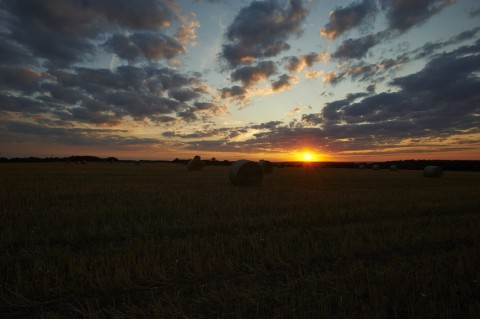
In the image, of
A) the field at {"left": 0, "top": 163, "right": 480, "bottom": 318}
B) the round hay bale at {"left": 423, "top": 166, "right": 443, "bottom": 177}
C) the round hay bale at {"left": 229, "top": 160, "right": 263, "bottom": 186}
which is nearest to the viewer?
the field at {"left": 0, "top": 163, "right": 480, "bottom": 318}

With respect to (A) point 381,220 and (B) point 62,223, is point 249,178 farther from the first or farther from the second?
(B) point 62,223

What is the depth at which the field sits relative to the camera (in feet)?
12.6

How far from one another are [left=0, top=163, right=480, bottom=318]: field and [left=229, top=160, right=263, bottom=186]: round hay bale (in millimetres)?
9791

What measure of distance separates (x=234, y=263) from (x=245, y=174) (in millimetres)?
14644

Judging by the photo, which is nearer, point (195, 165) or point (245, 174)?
point (245, 174)

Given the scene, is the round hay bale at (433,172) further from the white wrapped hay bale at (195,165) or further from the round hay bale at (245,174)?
the white wrapped hay bale at (195,165)

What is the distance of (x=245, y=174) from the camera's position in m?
20.0

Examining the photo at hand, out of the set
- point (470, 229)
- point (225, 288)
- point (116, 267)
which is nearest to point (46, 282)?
point (116, 267)

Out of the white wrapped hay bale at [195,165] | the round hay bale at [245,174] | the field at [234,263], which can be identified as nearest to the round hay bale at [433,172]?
the round hay bale at [245,174]

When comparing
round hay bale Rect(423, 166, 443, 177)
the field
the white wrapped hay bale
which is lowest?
the field

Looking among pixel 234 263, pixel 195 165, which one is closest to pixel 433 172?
pixel 195 165

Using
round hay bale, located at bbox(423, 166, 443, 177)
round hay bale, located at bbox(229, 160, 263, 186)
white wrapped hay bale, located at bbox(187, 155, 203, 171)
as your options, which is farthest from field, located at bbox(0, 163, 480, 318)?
white wrapped hay bale, located at bbox(187, 155, 203, 171)

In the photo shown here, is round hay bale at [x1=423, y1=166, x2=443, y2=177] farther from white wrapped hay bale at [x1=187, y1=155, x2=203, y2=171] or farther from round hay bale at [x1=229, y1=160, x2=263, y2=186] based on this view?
white wrapped hay bale at [x1=187, y1=155, x2=203, y2=171]

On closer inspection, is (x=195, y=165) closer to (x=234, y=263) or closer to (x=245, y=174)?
(x=245, y=174)
